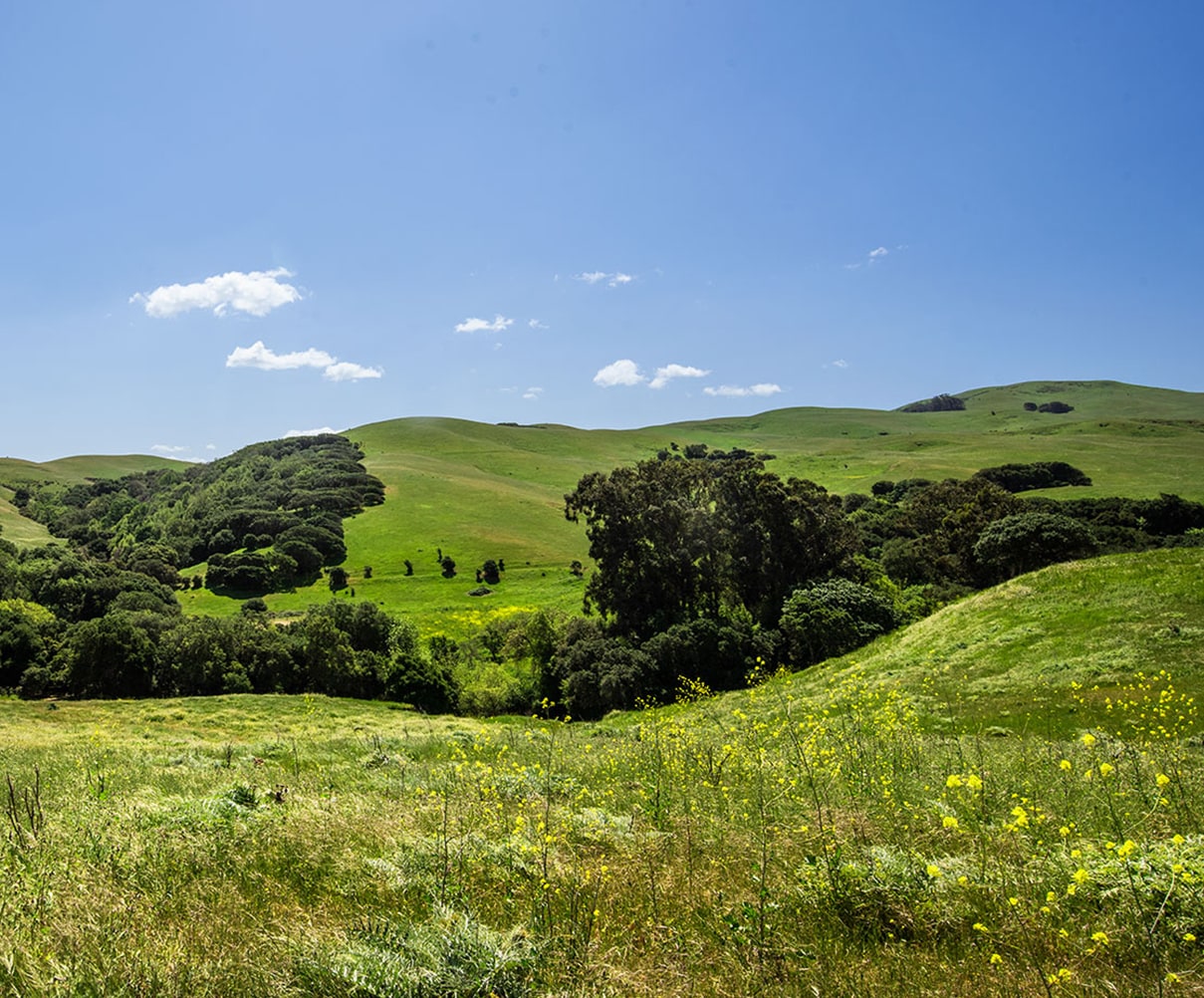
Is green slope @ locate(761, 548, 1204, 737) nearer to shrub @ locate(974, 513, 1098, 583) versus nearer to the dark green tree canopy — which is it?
shrub @ locate(974, 513, 1098, 583)

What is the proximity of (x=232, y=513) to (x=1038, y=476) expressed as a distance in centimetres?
13918

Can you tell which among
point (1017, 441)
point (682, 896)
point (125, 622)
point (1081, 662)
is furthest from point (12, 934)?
point (1017, 441)

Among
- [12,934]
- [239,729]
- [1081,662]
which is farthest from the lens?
[239,729]

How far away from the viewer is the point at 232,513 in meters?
103

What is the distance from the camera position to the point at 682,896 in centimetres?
463

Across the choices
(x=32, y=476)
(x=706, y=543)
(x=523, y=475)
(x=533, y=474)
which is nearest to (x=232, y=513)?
(x=523, y=475)

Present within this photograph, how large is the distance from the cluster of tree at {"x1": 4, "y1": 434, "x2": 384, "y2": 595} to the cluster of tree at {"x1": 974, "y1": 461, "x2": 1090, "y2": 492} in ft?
364

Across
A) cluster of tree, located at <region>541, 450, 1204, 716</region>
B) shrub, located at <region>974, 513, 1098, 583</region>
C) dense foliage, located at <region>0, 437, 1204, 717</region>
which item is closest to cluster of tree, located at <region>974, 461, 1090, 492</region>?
dense foliage, located at <region>0, 437, 1204, 717</region>

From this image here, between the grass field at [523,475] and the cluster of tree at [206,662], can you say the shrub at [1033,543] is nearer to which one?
the grass field at [523,475]

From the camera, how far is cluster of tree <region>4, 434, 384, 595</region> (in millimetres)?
88812

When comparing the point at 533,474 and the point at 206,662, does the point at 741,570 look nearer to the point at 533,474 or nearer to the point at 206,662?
the point at 206,662

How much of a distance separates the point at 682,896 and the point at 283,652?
184 ft

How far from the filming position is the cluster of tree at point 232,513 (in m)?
88.8

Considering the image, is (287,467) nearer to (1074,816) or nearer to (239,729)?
(239,729)
